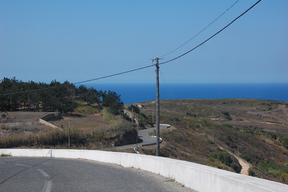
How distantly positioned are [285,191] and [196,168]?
8.96ft

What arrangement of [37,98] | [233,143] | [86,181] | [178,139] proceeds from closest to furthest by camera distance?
[86,181], [178,139], [233,143], [37,98]

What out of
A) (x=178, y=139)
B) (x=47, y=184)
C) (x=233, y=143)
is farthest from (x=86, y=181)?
(x=233, y=143)

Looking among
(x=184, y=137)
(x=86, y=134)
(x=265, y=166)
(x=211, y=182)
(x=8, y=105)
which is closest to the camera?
(x=211, y=182)

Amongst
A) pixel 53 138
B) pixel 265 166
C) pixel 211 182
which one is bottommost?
pixel 265 166

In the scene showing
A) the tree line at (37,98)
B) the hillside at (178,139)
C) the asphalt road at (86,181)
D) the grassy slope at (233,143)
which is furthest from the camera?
the tree line at (37,98)

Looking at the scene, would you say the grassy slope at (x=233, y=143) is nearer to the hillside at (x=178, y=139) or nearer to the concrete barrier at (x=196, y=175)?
the hillside at (x=178, y=139)

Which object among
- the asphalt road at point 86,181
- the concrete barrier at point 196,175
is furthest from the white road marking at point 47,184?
the concrete barrier at point 196,175

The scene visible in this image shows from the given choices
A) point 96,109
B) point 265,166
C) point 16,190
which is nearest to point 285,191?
point 16,190

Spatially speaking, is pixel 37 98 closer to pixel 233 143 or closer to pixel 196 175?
pixel 233 143

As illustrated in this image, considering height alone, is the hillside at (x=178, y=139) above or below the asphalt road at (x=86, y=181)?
below

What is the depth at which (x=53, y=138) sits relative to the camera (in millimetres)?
36812

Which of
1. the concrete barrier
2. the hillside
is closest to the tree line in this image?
the hillside

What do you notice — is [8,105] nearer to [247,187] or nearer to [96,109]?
[96,109]

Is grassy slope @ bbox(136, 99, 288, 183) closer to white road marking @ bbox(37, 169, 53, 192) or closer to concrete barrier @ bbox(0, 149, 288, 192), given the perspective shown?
concrete barrier @ bbox(0, 149, 288, 192)
